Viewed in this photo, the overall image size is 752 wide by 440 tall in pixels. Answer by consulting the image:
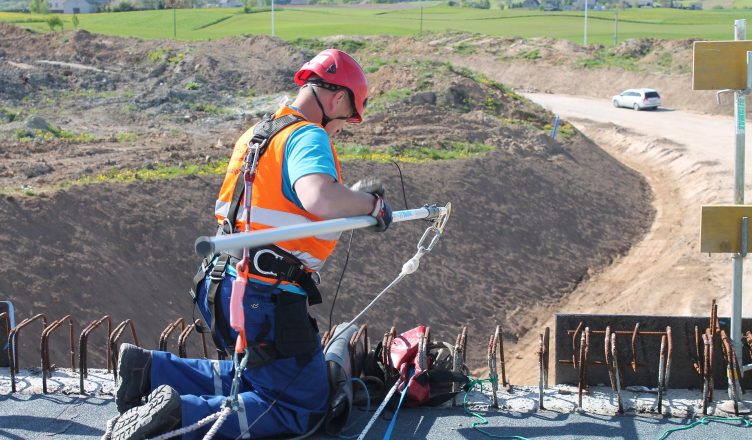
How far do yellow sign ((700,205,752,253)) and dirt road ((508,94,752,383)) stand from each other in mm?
7875

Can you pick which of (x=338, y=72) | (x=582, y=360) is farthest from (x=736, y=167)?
(x=338, y=72)

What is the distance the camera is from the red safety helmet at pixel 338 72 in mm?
4660

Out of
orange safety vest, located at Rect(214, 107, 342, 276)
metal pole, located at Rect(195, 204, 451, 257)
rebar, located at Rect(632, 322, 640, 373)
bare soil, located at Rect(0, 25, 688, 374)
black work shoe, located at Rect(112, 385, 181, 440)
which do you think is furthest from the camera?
bare soil, located at Rect(0, 25, 688, 374)

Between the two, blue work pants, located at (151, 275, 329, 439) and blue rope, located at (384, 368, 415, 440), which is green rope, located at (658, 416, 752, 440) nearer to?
blue rope, located at (384, 368, 415, 440)

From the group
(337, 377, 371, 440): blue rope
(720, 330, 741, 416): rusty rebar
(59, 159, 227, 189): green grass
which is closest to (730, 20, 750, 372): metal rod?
(720, 330, 741, 416): rusty rebar

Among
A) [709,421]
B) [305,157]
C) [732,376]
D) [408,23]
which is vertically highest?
[408,23]

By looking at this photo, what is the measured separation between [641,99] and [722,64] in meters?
34.5

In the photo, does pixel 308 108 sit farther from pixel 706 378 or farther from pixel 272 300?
pixel 706 378

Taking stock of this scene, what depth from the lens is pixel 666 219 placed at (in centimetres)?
2220

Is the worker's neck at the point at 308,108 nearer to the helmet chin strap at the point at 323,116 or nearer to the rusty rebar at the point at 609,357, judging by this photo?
the helmet chin strap at the point at 323,116

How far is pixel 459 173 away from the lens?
67.4ft

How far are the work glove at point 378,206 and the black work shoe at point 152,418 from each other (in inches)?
51.5

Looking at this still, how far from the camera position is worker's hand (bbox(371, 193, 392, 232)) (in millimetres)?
4444

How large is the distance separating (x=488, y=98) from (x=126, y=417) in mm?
24421
